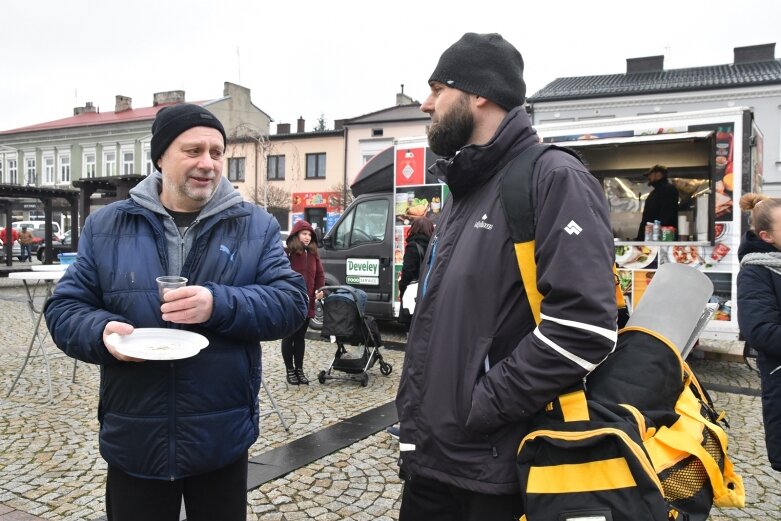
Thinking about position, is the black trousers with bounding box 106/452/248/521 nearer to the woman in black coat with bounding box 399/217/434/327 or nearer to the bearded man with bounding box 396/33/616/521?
the bearded man with bounding box 396/33/616/521

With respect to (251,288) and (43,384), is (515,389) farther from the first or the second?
(43,384)

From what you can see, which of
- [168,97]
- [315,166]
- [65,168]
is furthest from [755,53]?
[65,168]

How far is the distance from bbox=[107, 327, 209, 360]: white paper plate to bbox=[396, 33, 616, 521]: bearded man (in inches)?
26.2

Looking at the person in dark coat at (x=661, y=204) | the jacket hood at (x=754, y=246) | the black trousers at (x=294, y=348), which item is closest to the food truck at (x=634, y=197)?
the person in dark coat at (x=661, y=204)

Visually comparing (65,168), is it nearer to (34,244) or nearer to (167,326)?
(34,244)

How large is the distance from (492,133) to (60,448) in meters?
4.28

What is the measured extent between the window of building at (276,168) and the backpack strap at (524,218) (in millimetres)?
37291

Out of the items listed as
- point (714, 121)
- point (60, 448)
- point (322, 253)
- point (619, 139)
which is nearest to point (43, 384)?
point (60, 448)

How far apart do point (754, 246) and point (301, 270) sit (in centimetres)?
479

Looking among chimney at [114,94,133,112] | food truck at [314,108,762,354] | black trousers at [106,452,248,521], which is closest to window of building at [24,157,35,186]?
chimney at [114,94,133,112]

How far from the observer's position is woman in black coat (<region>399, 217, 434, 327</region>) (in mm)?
7297

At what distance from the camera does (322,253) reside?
10242mm

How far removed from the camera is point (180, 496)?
2.00 m

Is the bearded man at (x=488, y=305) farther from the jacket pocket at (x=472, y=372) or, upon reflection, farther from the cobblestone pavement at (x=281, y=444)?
the cobblestone pavement at (x=281, y=444)
